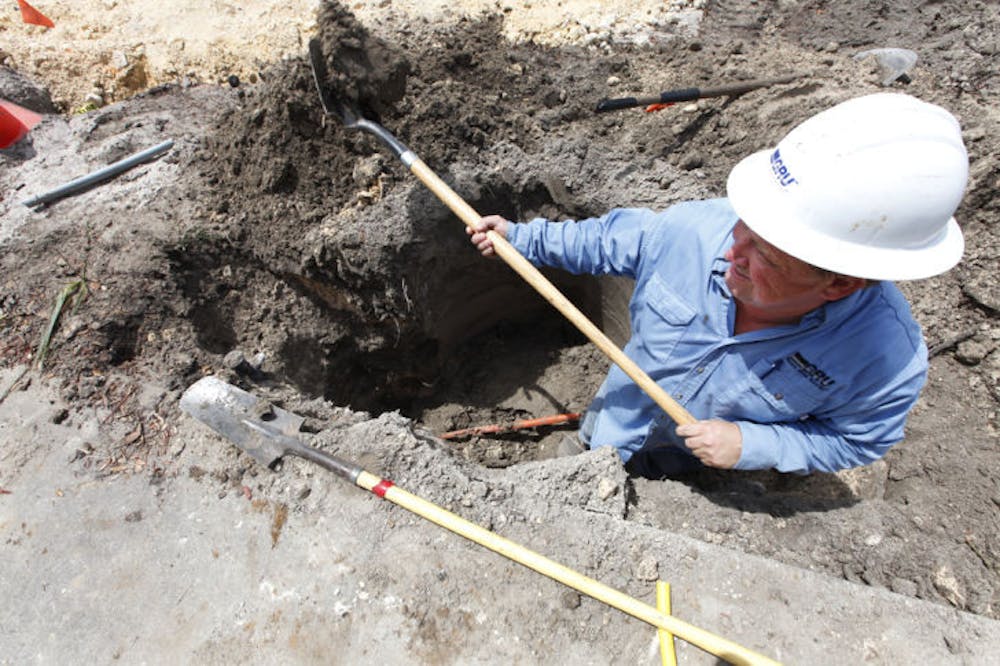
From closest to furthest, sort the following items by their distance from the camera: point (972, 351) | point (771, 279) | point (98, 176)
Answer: point (771, 279) → point (972, 351) → point (98, 176)

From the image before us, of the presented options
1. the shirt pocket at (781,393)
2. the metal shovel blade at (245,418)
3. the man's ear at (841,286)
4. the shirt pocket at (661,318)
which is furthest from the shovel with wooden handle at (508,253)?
the metal shovel blade at (245,418)

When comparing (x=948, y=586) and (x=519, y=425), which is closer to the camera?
(x=948, y=586)

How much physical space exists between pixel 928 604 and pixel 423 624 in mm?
1615

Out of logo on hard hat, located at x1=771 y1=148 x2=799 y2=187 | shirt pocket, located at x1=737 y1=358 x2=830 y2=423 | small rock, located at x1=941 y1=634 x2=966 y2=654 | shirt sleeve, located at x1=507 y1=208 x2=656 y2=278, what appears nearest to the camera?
logo on hard hat, located at x1=771 y1=148 x2=799 y2=187

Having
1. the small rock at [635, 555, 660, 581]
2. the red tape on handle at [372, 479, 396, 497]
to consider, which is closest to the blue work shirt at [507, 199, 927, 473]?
the small rock at [635, 555, 660, 581]

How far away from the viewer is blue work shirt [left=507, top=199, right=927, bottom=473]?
169 cm

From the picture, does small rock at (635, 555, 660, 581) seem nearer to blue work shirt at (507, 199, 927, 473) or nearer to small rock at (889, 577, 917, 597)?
blue work shirt at (507, 199, 927, 473)

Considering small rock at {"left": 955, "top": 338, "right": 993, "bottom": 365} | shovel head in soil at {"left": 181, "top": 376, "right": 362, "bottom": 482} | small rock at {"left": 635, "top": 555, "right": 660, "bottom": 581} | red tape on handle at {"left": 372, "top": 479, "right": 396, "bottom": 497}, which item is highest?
shovel head in soil at {"left": 181, "top": 376, "right": 362, "bottom": 482}

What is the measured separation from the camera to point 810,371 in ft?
5.88

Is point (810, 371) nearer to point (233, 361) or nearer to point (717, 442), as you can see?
point (717, 442)

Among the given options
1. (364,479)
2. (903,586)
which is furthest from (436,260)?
(903,586)

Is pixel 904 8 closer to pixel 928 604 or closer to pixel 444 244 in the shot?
pixel 444 244

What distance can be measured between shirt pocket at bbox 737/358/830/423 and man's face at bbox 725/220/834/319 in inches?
8.6

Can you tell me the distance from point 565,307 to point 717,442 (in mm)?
802
